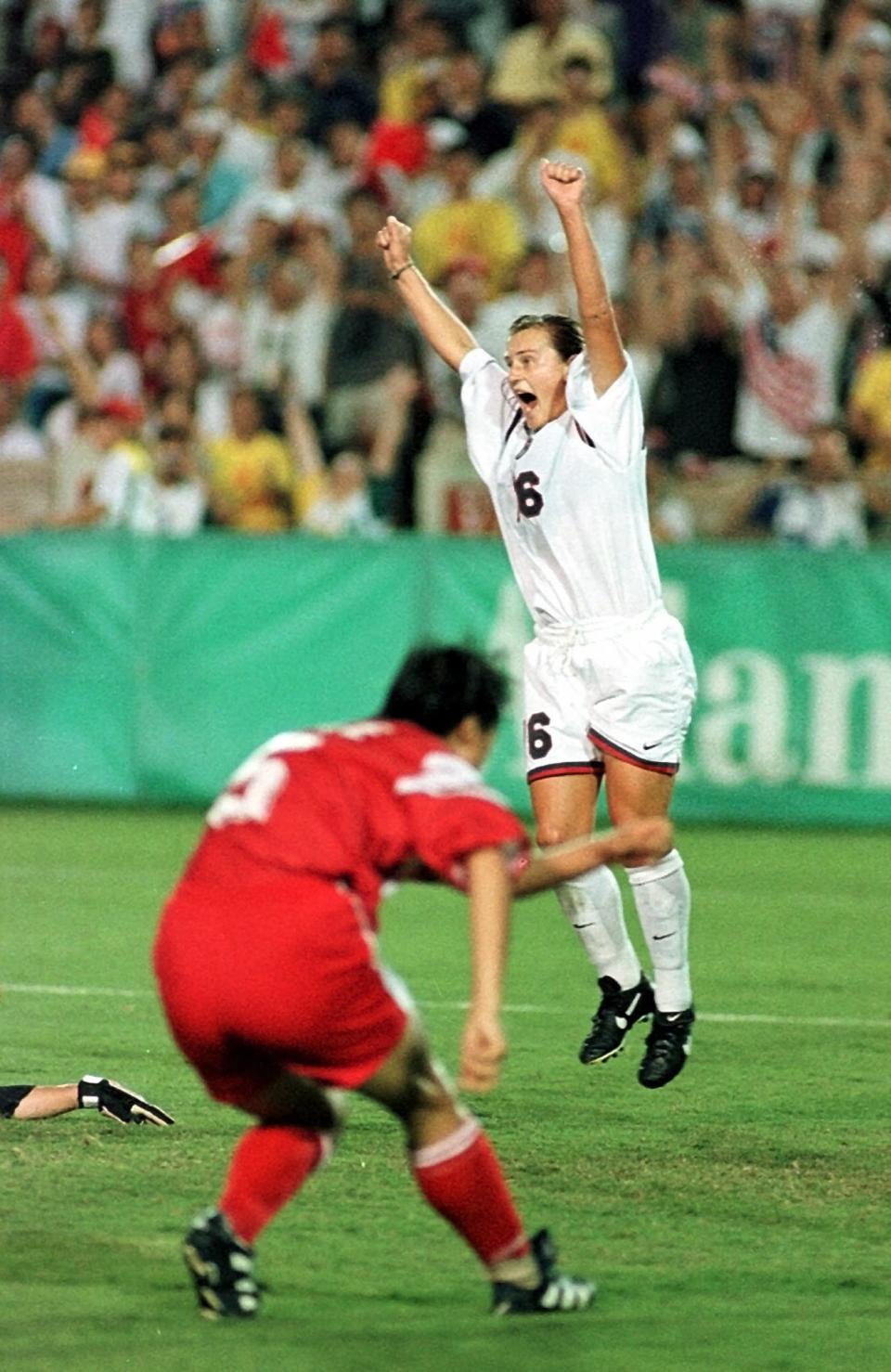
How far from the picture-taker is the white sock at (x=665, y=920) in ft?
23.4

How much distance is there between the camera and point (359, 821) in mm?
4312

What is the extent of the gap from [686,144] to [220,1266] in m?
12.5

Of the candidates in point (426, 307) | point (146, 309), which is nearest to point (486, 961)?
point (426, 307)

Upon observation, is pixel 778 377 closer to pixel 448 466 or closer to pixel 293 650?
pixel 448 466

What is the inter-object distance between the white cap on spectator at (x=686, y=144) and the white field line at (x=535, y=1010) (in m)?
8.44

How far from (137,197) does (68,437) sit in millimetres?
2202

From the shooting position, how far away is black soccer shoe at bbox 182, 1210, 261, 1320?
4.49 meters

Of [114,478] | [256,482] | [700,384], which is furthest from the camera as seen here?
[256,482]

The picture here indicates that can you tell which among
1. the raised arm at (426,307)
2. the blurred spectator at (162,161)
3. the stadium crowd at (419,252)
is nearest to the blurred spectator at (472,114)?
the stadium crowd at (419,252)

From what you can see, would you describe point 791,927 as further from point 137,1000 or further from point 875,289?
point 875,289

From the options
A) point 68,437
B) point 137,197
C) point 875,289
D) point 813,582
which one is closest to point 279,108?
point 137,197

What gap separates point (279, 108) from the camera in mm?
16953

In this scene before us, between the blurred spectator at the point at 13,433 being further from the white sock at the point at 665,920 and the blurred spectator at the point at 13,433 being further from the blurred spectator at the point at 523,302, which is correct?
the white sock at the point at 665,920

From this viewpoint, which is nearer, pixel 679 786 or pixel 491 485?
pixel 491 485
